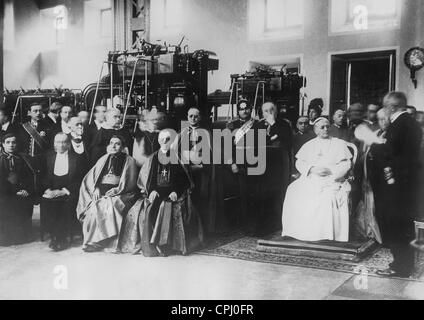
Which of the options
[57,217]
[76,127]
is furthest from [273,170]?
[57,217]

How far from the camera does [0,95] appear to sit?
19.6ft

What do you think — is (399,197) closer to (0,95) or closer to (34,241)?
(34,241)

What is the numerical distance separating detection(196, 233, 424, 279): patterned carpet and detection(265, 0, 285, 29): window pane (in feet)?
12.3

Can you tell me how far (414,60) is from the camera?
609cm

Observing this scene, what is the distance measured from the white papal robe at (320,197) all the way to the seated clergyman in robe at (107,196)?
1649 mm

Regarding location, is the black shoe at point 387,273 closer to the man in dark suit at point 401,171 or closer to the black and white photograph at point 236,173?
the black and white photograph at point 236,173

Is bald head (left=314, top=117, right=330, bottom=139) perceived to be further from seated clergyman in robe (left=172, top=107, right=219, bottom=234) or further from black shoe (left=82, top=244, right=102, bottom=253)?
black shoe (left=82, top=244, right=102, bottom=253)

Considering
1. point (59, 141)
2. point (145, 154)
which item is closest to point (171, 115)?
point (145, 154)

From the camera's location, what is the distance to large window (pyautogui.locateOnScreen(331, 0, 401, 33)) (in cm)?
591

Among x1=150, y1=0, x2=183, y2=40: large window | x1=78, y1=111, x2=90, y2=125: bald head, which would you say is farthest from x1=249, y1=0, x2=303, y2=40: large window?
x1=78, y1=111, x2=90, y2=125: bald head

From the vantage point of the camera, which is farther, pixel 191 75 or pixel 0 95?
pixel 191 75

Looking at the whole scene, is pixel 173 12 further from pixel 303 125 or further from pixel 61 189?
pixel 61 189

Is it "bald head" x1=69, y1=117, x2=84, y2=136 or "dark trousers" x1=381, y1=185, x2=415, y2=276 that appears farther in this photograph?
"bald head" x1=69, y1=117, x2=84, y2=136
